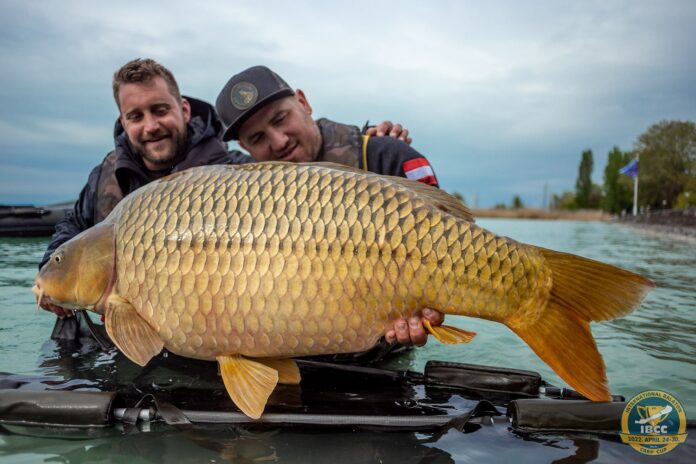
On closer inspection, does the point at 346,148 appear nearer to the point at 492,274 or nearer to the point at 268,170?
the point at 268,170


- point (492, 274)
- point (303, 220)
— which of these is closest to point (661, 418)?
point (492, 274)

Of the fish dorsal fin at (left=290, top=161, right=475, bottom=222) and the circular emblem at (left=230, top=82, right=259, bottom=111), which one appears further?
the circular emblem at (left=230, top=82, right=259, bottom=111)

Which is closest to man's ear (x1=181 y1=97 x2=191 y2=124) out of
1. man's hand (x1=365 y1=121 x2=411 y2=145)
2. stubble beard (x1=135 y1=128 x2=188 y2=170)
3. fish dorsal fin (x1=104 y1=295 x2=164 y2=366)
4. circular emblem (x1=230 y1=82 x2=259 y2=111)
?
Result: stubble beard (x1=135 y1=128 x2=188 y2=170)

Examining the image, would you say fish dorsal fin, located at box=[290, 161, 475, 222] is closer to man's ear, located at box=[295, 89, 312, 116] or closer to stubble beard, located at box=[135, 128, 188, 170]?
man's ear, located at box=[295, 89, 312, 116]

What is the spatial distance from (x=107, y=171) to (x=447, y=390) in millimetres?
2230

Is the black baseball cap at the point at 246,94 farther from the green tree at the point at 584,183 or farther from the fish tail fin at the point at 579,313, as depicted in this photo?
the green tree at the point at 584,183

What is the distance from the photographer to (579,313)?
170 cm

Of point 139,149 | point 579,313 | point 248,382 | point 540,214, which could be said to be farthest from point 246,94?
point 540,214

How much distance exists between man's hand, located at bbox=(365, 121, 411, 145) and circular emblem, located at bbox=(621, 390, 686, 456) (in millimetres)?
1814

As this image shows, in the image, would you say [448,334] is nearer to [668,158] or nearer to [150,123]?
[150,123]

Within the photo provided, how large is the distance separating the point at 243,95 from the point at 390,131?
883 mm

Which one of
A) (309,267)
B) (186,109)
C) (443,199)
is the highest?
(186,109)

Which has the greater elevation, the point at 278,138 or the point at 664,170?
the point at 664,170

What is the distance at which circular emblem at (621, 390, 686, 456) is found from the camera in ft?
5.28
